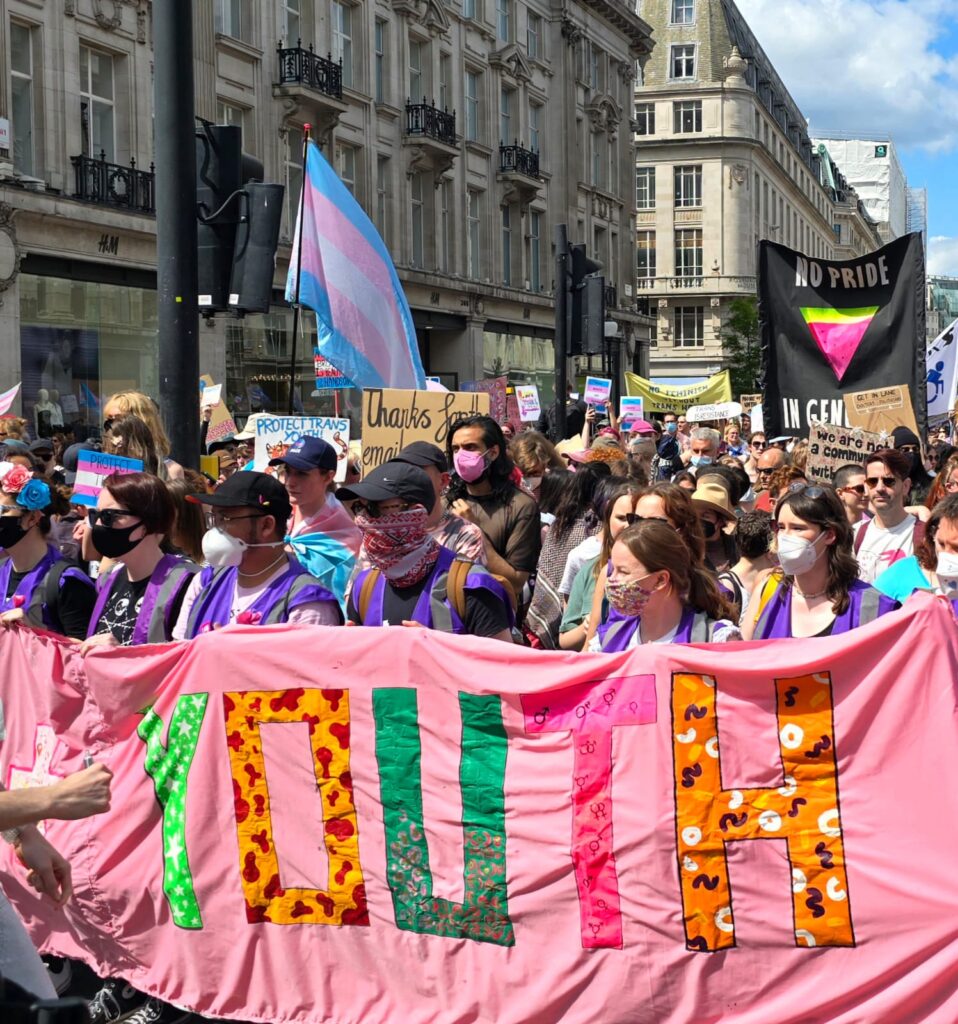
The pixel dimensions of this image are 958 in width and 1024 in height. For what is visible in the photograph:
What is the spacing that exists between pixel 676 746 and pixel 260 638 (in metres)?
1.43

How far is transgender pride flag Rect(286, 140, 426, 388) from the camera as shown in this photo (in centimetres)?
945

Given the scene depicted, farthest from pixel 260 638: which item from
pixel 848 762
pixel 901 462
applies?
pixel 901 462

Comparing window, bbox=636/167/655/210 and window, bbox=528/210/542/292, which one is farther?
window, bbox=636/167/655/210

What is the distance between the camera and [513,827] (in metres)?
4.28

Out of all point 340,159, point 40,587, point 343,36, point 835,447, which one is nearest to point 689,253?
point 343,36

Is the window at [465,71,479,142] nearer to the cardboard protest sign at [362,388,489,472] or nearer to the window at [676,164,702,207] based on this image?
the cardboard protest sign at [362,388,489,472]

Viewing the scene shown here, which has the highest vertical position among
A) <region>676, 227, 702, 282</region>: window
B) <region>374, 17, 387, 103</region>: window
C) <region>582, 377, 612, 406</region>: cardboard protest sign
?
<region>676, 227, 702, 282</region>: window

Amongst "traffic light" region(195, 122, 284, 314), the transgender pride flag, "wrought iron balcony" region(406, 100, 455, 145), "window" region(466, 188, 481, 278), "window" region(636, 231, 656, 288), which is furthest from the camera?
"window" region(636, 231, 656, 288)

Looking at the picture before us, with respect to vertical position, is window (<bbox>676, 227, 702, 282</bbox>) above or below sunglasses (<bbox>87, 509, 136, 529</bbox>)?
above

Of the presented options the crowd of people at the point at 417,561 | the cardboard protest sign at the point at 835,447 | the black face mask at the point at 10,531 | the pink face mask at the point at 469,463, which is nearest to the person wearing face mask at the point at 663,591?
the crowd of people at the point at 417,561

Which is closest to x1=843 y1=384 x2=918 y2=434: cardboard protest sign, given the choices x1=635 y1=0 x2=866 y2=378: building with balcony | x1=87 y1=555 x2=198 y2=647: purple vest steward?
x1=87 y1=555 x2=198 y2=647: purple vest steward

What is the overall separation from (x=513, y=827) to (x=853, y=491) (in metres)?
4.46

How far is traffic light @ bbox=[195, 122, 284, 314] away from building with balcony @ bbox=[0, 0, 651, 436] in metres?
13.3

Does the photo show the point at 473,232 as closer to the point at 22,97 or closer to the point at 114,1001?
the point at 22,97
